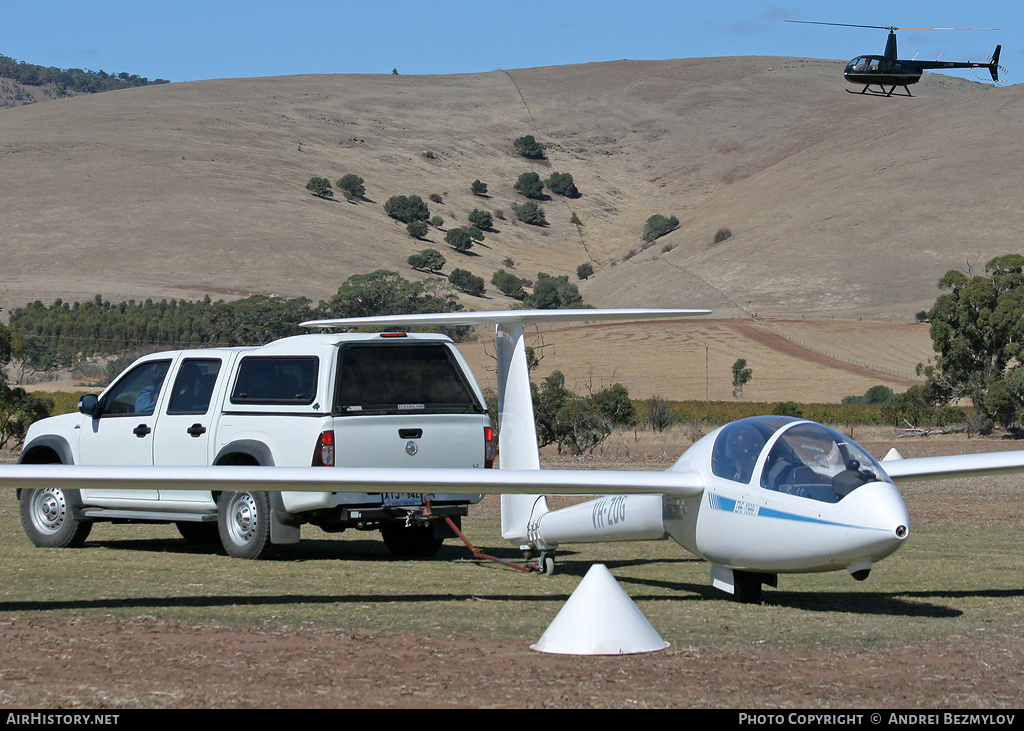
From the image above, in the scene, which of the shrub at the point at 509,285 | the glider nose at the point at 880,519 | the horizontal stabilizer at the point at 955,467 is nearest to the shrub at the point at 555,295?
the shrub at the point at 509,285

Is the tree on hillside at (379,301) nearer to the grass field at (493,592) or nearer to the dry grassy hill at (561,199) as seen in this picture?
the dry grassy hill at (561,199)

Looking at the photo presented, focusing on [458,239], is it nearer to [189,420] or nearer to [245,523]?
[189,420]

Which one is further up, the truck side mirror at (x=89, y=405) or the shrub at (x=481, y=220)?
the shrub at (x=481, y=220)

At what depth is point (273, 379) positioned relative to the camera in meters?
12.0

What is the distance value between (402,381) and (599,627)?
533cm

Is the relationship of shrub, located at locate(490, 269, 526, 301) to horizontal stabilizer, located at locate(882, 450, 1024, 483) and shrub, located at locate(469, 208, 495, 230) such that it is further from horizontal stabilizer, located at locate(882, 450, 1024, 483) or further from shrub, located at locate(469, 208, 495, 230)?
horizontal stabilizer, located at locate(882, 450, 1024, 483)

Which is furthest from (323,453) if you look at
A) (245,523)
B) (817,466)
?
(817,466)

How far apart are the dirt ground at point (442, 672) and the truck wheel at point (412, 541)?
4953mm

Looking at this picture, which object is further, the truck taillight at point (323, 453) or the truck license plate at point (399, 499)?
the truck license plate at point (399, 499)

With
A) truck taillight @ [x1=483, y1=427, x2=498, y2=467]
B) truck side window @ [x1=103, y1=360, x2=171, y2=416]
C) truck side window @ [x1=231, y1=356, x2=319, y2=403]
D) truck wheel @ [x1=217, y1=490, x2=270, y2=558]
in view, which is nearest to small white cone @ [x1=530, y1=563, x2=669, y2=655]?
truck taillight @ [x1=483, y1=427, x2=498, y2=467]

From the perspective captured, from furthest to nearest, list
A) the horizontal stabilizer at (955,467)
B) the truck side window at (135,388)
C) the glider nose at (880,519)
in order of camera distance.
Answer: the truck side window at (135,388) → the horizontal stabilizer at (955,467) → the glider nose at (880,519)

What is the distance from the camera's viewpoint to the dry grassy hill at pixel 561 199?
7925 cm

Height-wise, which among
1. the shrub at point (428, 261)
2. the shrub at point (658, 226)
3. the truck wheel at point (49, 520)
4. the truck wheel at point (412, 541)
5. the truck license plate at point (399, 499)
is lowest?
the truck wheel at point (412, 541)

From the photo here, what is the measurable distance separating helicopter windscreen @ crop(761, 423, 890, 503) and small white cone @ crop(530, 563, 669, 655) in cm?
175
